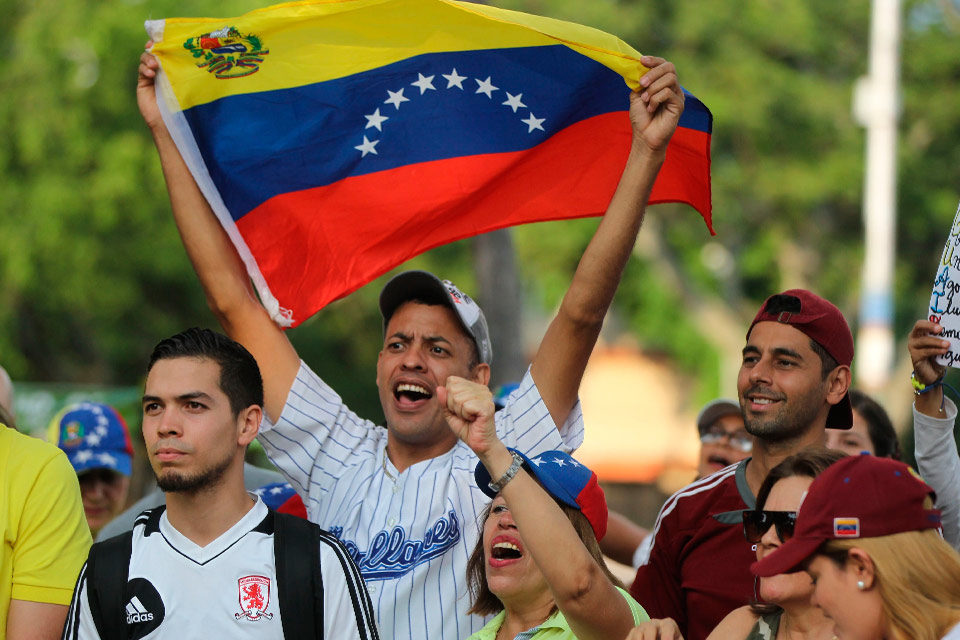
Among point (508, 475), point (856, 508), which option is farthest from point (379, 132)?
point (856, 508)

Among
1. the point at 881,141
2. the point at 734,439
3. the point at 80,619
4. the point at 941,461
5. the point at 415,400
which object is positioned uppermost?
the point at 881,141

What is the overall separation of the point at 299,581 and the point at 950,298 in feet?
8.25

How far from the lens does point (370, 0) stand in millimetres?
4832

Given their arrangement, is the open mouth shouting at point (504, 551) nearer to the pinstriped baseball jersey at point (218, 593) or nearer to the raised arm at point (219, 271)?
the pinstriped baseball jersey at point (218, 593)

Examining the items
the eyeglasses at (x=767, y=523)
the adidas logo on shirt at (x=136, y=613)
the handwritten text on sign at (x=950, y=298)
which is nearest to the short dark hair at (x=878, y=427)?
the handwritten text on sign at (x=950, y=298)

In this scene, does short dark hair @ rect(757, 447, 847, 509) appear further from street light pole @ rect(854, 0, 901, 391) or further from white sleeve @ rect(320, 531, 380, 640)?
street light pole @ rect(854, 0, 901, 391)

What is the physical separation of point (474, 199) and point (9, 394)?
1958mm

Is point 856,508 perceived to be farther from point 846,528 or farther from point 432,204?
point 432,204

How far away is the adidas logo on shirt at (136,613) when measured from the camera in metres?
3.51

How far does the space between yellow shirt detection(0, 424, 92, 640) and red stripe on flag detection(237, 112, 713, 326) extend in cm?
133

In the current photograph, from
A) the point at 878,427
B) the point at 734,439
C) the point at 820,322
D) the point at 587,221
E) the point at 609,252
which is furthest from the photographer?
the point at 587,221

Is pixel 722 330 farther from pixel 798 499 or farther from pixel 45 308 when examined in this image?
pixel 798 499

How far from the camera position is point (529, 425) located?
448 cm

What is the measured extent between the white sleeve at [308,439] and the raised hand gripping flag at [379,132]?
0.41m
